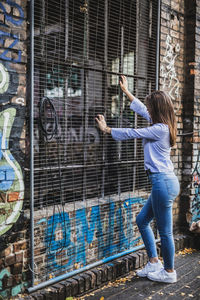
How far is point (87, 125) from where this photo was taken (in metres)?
3.79

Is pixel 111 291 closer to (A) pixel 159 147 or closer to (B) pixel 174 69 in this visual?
(A) pixel 159 147

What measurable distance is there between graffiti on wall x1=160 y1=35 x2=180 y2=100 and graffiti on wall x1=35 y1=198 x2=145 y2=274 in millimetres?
1639

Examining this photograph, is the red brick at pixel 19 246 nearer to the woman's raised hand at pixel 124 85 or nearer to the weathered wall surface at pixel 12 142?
the weathered wall surface at pixel 12 142

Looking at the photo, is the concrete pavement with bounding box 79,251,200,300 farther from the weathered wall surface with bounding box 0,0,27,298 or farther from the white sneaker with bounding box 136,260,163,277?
the weathered wall surface with bounding box 0,0,27,298

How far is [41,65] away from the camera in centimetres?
323

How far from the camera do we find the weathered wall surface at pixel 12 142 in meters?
2.75

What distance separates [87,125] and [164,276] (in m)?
1.90

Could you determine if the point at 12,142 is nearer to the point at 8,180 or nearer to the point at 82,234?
the point at 8,180

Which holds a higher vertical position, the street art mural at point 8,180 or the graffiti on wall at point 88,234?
the street art mural at point 8,180

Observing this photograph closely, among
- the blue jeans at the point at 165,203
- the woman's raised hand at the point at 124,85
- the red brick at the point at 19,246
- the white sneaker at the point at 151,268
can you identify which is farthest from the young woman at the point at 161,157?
the red brick at the point at 19,246

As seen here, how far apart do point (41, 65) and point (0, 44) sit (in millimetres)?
583

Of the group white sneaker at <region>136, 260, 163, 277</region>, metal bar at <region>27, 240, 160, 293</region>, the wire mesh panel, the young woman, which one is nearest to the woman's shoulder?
the young woman

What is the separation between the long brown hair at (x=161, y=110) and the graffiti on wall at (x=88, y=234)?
120 centimetres

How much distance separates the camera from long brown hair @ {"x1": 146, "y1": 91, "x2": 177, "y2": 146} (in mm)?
3336
